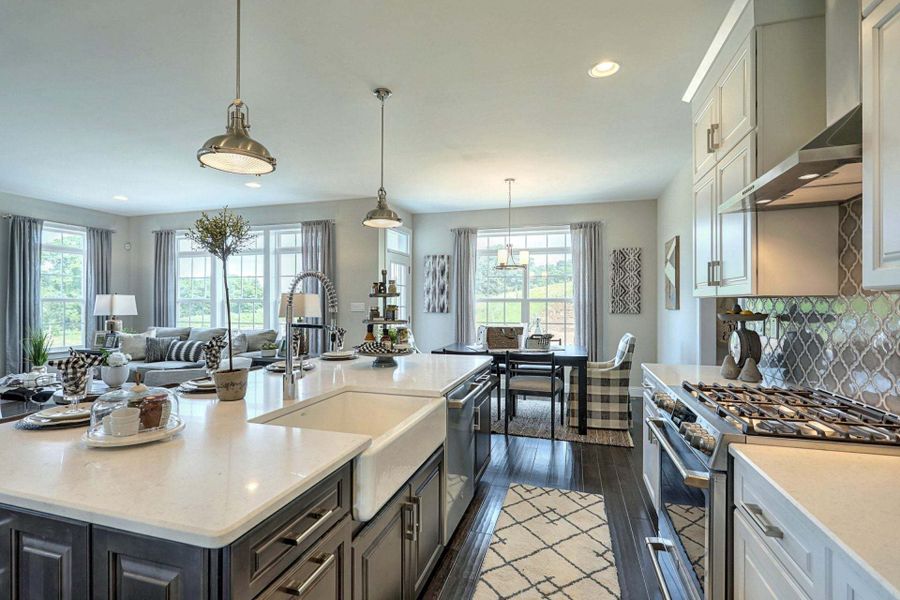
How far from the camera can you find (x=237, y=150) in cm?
169

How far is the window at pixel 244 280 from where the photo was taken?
21.4 ft

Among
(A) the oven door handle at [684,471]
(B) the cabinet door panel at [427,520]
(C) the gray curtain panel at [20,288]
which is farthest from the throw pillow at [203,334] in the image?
(A) the oven door handle at [684,471]

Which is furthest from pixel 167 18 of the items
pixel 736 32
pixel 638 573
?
pixel 638 573

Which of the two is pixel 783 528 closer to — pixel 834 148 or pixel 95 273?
pixel 834 148

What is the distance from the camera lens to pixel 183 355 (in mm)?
5895

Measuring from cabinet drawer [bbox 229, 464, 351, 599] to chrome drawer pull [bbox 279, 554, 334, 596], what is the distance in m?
0.05

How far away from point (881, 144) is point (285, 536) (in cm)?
179

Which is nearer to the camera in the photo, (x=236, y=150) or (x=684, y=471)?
(x=684, y=471)

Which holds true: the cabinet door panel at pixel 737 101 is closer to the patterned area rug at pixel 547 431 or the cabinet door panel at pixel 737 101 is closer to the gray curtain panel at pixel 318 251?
the patterned area rug at pixel 547 431

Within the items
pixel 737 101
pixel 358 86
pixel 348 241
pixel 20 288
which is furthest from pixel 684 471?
pixel 20 288

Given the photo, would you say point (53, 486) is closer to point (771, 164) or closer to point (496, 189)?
point (771, 164)

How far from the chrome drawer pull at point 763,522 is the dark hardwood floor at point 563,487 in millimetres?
1026

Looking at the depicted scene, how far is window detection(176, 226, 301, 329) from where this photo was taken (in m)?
6.53

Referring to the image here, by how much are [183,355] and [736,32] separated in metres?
6.65
